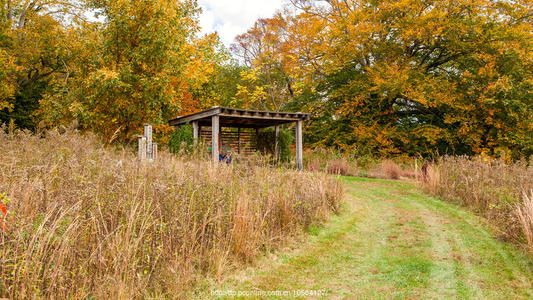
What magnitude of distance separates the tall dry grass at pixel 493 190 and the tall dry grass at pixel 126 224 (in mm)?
2762

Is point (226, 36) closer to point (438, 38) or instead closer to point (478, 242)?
point (438, 38)

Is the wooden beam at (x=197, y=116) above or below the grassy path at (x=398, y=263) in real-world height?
above

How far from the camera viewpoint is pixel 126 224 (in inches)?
109

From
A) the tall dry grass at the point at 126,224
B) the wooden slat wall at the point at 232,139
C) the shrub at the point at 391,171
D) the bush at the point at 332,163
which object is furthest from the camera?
the wooden slat wall at the point at 232,139

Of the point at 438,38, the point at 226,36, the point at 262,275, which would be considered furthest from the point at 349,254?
the point at 226,36

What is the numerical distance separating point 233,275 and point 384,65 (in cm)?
1423

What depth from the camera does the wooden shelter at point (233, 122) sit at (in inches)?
423

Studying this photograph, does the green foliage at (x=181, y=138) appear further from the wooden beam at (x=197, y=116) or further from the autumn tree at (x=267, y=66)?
the autumn tree at (x=267, y=66)

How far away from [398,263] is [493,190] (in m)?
3.24

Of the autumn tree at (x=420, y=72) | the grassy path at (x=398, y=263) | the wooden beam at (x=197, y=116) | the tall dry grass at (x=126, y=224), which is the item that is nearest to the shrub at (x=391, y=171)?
the autumn tree at (x=420, y=72)

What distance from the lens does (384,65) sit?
602 inches

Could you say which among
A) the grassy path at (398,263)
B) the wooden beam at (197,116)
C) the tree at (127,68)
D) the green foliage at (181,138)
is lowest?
the grassy path at (398,263)

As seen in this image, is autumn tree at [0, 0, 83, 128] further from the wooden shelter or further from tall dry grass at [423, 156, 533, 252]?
tall dry grass at [423, 156, 533, 252]

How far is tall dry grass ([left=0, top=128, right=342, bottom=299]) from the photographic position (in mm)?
2162
